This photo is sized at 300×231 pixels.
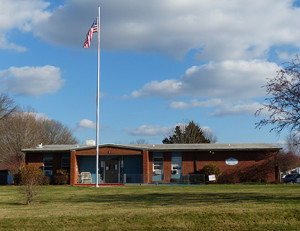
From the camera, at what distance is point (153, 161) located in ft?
126

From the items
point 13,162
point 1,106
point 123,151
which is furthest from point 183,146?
point 13,162

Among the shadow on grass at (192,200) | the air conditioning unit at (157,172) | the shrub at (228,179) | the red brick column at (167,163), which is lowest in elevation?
the shadow on grass at (192,200)

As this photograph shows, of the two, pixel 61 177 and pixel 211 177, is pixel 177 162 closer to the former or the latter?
pixel 211 177

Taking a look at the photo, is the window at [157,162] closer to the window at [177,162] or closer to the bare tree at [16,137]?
the window at [177,162]

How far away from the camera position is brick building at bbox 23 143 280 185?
37.1m

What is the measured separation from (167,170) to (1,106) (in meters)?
19.6

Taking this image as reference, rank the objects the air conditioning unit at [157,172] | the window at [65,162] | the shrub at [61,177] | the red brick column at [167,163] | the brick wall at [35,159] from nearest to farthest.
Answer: the shrub at [61,177] < the red brick column at [167,163] < the air conditioning unit at [157,172] < the window at [65,162] < the brick wall at [35,159]

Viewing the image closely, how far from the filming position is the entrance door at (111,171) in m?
39.2

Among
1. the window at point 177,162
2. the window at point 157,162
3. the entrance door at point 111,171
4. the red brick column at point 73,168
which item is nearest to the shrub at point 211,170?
the window at point 177,162

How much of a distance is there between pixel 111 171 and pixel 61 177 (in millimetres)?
5089

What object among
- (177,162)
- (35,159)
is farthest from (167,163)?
(35,159)

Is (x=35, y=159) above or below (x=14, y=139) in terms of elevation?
below

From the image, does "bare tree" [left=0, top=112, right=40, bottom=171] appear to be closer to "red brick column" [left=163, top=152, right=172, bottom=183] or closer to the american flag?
"red brick column" [left=163, top=152, right=172, bottom=183]

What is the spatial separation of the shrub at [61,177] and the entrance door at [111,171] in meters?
4.09
